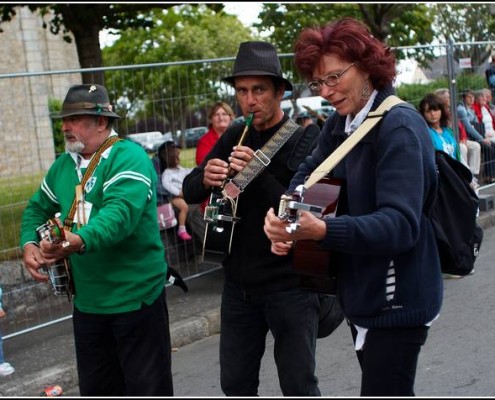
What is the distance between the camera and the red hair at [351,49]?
2.91 m

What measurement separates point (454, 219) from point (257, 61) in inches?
53.9

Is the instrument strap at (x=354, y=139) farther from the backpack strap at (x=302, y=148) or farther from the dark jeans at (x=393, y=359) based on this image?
the backpack strap at (x=302, y=148)

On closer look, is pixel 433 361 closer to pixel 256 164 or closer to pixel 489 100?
pixel 256 164

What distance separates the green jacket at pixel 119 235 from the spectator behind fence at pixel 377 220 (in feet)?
3.46

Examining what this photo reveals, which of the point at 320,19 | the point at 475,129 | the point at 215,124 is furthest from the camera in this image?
the point at 320,19

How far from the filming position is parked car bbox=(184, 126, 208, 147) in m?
8.52

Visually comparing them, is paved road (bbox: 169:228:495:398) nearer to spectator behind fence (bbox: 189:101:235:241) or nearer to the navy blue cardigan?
spectator behind fence (bbox: 189:101:235:241)

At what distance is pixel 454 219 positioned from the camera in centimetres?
296

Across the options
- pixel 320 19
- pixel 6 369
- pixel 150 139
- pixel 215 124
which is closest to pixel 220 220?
pixel 6 369

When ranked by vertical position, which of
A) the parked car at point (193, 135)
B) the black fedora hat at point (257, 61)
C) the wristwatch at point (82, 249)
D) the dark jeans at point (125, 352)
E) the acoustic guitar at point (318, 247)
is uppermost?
the black fedora hat at point (257, 61)

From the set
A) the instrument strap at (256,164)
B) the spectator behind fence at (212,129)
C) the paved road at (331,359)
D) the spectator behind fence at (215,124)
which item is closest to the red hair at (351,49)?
the instrument strap at (256,164)

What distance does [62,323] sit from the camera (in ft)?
23.3

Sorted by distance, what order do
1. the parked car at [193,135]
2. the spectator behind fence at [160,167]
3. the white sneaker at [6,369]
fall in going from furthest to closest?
the parked car at [193,135] → the spectator behind fence at [160,167] → the white sneaker at [6,369]

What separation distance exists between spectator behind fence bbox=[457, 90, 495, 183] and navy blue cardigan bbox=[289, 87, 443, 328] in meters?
8.51
